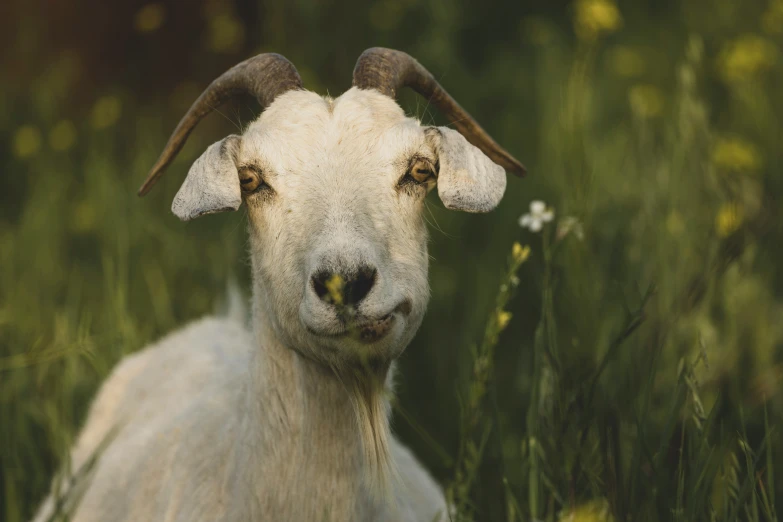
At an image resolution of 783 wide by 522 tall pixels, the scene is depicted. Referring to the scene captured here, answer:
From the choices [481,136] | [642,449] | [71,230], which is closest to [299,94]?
[481,136]

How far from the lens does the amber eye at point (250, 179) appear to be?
2.71 meters

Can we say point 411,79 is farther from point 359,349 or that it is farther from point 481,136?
point 359,349

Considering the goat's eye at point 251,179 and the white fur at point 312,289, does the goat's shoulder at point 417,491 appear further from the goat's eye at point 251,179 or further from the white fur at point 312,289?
the goat's eye at point 251,179

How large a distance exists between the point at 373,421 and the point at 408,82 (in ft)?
3.57

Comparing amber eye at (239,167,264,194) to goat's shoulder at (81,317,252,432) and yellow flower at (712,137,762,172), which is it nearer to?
goat's shoulder at (81,317,252,432)

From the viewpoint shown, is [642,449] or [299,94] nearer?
[642,449]

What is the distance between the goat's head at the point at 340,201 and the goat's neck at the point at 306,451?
0.53 ft

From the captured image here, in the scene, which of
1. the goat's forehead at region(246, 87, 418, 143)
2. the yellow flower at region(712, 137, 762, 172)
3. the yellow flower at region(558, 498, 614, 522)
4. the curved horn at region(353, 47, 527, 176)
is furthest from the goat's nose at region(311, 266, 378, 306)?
the yellow flower at region(712, 137, 762, 172)

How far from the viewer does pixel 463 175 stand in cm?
263

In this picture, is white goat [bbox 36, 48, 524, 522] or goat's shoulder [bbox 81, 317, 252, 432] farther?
goat's shoulder [bbox 81, 317, 252, 432]

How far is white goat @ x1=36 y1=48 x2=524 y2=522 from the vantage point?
7.96 ft

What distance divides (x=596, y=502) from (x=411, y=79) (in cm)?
140

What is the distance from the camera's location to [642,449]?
260 cm

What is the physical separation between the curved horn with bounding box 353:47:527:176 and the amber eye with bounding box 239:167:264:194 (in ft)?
1.50
